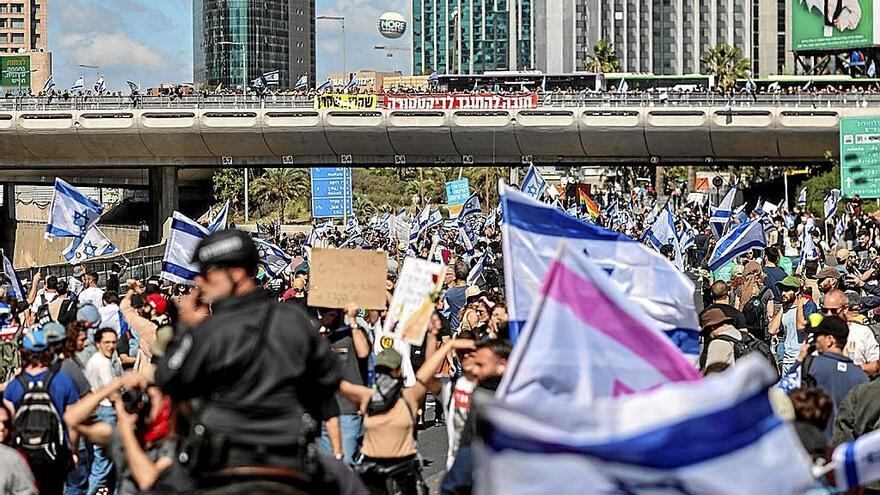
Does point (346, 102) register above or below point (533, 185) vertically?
above

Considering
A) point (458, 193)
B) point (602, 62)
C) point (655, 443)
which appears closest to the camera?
point (655, 443)

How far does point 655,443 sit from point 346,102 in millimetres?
52470

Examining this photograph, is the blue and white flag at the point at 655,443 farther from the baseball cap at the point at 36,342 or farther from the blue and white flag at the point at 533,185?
the blue and white flag at the point at 533,185

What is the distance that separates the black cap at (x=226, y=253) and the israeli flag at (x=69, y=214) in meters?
Result: 18.4

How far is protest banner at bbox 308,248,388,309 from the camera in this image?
9836 mm

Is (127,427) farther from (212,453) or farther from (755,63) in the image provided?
(755,63)

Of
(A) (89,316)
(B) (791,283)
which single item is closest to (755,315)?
(B) (791,283)

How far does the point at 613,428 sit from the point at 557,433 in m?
0.16

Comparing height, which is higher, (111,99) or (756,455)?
(111,99)

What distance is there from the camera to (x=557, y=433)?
15.2ft

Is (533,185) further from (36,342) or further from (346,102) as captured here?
(346,102)

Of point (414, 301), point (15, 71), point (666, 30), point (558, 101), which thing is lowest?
point (414, 301)

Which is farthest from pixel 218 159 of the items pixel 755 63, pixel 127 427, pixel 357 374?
pixel 755 63

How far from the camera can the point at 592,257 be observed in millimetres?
9117
